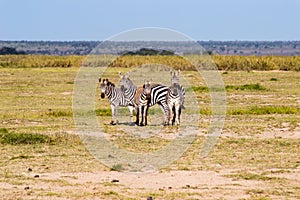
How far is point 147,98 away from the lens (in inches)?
784

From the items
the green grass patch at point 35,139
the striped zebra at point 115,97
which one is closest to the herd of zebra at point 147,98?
the striped zebra at point 115,97

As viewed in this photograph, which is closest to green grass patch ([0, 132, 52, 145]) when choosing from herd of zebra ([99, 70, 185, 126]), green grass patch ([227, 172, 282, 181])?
herd of zebra ([99, 70, 185, 126])

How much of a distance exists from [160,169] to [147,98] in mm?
6592

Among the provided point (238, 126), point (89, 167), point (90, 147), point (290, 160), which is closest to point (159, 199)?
point (89, 167)

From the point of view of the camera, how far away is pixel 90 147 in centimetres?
1591

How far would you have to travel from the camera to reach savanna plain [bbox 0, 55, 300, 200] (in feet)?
37.8

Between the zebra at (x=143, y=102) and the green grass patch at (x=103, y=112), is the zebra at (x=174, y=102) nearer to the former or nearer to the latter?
the zebra at (x=143, y=102)

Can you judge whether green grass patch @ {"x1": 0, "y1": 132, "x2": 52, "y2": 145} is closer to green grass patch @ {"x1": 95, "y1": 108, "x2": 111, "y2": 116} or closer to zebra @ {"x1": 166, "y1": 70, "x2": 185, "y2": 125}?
zebra @ {"x1": 166, "y1": 70, "x2": 185, "y2": 125}

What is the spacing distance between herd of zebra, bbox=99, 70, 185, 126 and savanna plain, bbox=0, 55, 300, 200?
22.3 inches

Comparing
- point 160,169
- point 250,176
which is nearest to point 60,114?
point 160,169

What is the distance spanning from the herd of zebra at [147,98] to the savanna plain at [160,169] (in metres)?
0.57

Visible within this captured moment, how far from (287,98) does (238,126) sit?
9586 millimetres

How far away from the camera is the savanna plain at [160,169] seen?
11523mm

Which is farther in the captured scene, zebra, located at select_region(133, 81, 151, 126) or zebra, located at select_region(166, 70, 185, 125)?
zebra, located at select_region(133, 81, 151, 126)
